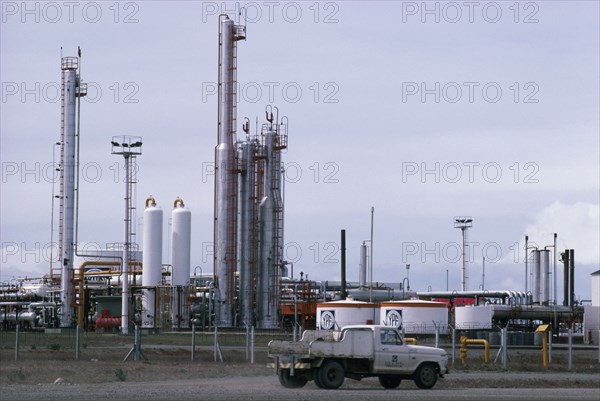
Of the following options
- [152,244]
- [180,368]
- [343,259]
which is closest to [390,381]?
[180,368]

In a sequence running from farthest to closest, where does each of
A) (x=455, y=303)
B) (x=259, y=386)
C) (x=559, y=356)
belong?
Answer: (x=455, y=303) < (x=559, y=356) < (x=259, y=386)

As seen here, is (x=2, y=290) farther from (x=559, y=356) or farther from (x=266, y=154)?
(x=559, y=356)

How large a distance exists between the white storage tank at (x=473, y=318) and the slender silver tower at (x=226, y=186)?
19640 millimetres

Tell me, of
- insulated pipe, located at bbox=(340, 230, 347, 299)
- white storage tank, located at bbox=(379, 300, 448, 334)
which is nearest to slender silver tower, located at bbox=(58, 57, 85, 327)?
insulated pipe, located at bbox=(340, 230, 347, 299)

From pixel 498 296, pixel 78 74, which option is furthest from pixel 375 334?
pixel 498 296

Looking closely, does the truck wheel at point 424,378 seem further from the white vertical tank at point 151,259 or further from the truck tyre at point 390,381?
the white vertical tank at point 151,259

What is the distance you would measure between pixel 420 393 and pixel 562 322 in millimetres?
56314

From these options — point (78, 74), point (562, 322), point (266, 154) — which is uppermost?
point (78, 74)

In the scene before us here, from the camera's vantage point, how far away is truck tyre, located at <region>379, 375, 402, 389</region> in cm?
3347

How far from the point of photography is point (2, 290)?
323 ft

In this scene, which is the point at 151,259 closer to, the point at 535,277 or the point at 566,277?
the point at 535,277

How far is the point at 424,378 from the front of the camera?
108 ft

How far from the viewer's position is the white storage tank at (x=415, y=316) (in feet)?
218

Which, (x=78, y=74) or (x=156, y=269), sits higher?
(x=78, y=74)
